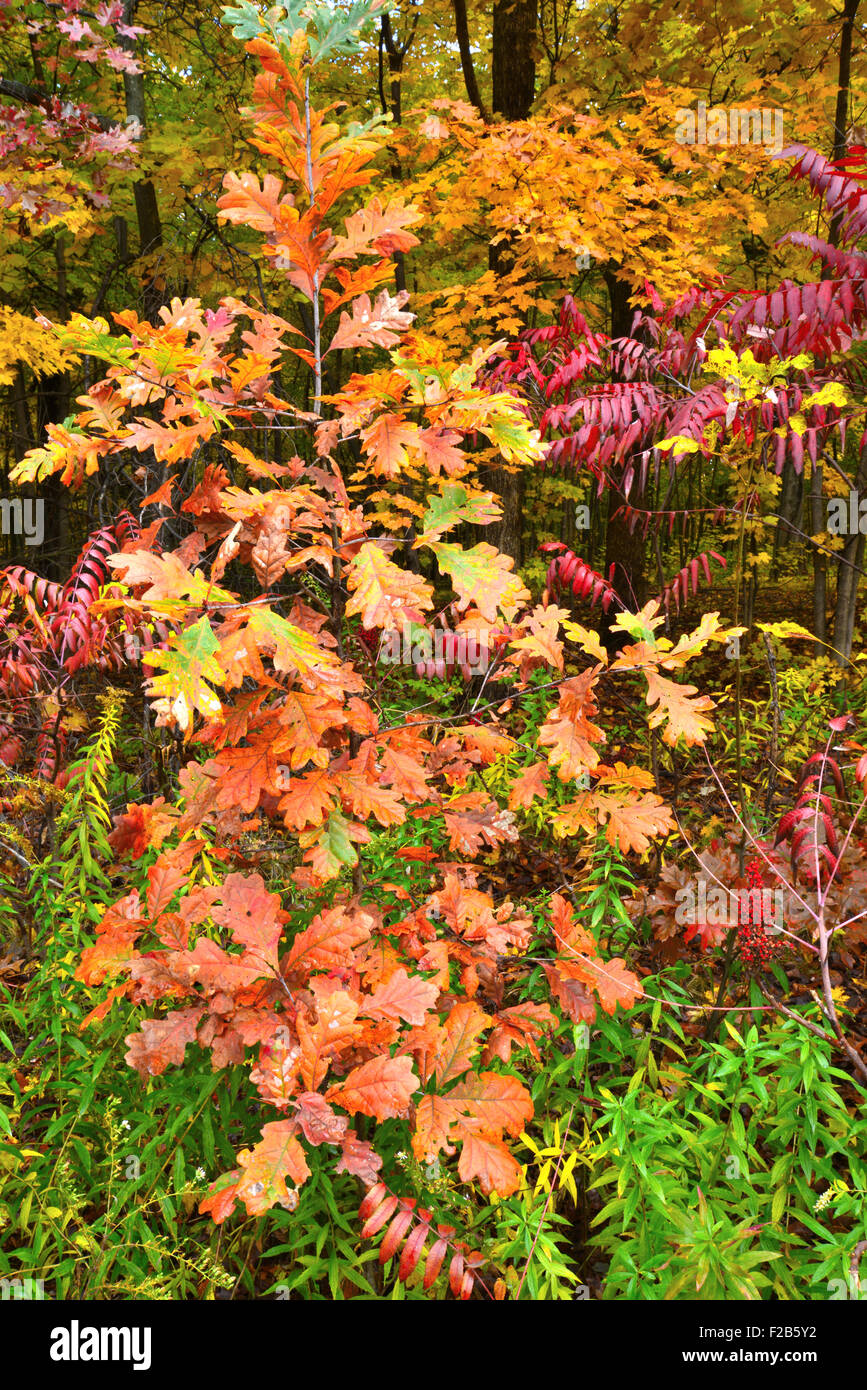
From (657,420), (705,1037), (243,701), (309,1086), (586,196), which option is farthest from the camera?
(586,196)

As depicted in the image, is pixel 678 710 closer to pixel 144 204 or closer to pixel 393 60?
pixel 144 204

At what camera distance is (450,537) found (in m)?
11.1

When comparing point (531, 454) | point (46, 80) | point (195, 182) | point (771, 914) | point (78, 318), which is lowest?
point (771, 914)

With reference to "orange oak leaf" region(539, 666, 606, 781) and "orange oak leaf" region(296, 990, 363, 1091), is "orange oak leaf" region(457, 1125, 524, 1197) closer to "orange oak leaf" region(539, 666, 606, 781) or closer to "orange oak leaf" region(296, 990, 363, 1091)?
"orange oak leaf" region(296, 990, 363, 1091)

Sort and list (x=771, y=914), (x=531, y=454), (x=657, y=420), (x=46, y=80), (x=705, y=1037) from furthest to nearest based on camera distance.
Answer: (x=46, y=80) < (x=657, y=420) < (x=705, y=1037) < (x=771, y=914) < (x=531, y=454)

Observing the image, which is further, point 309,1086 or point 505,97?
point 505,97

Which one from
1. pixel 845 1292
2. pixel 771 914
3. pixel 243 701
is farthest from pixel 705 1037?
pixel 243 701

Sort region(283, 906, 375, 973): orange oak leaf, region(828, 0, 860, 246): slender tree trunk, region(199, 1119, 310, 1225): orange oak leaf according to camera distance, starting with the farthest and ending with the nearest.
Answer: region(828, 0, 860, 246): slender tree trunk < region(283, 906, 375, 973): orange oak leaf < region(199, 1119, 310, 1225): orange oak leaf

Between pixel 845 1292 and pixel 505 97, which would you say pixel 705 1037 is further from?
pixel 505 97

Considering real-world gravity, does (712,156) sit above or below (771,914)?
above

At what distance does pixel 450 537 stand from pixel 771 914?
913cm
